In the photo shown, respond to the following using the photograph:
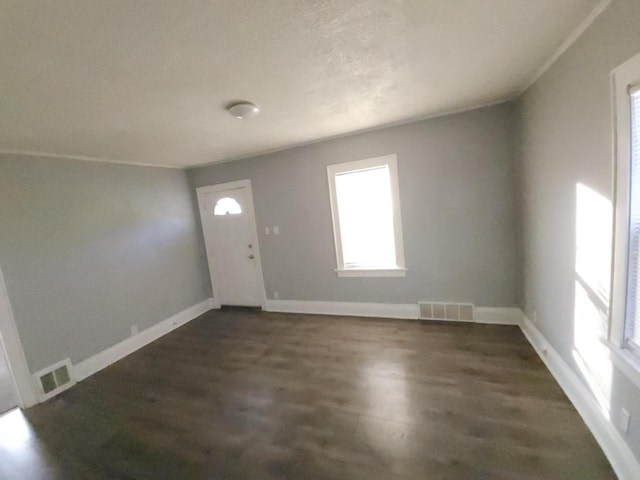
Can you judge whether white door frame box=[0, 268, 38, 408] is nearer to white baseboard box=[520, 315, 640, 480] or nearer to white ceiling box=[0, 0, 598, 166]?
white ceiling box=[0, 0, 598, 166]

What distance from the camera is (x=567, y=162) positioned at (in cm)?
179

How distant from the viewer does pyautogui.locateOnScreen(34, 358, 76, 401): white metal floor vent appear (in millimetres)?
2617

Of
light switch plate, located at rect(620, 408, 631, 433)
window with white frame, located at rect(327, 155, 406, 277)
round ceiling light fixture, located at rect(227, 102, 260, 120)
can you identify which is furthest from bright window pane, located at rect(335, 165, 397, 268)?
light switch plate, located at rect(620, 408, 631, 433)

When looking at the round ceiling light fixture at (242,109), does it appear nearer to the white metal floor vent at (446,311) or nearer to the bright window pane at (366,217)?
the bright window pane at (366,217)

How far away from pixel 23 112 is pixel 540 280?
13.8 ft

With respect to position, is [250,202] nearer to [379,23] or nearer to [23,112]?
[23,112]

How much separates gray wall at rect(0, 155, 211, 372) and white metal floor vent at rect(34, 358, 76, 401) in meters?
0.08

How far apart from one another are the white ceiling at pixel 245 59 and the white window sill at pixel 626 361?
5.68 ft

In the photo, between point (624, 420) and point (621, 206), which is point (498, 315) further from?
point (621, 206)

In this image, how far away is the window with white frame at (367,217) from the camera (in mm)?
3368

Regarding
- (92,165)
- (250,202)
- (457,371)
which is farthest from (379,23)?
(92,165)

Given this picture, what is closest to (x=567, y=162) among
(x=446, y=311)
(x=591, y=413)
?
(x=591, y=413)

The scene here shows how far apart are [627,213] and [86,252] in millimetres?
4510

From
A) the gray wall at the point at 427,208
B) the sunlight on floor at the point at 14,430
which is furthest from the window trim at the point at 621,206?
the sunlight on floor at the point at 14,430
